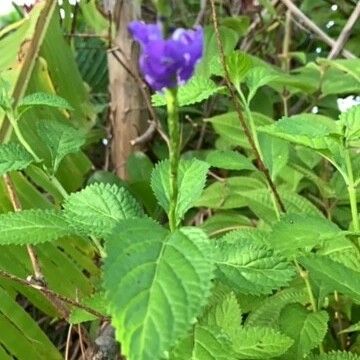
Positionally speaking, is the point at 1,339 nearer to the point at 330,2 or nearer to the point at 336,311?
the point at 336,311

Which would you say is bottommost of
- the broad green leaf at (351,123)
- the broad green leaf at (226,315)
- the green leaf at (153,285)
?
the broad green leaf at (226,315)

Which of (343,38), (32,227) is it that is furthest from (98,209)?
(343,38)

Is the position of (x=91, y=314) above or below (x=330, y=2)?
above

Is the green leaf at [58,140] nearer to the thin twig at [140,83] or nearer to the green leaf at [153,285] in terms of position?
the green leaf at [153,285]

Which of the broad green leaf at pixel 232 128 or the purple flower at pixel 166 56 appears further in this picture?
the broad green leaf at pixel 232 128

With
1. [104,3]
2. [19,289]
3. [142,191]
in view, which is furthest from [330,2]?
[19,289]

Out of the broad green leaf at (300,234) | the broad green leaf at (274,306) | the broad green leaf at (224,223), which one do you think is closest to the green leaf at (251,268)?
the broad green leaf at (300,234)
